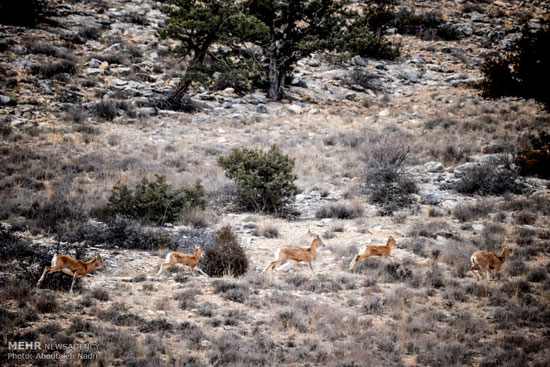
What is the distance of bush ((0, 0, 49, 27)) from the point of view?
852 inches

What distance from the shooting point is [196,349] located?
16.0 ft

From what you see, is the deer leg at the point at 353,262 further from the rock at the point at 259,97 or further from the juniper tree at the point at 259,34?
the rock at the point at 259,97

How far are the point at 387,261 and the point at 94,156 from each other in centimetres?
1087

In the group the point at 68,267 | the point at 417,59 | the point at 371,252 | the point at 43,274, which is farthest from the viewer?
the point at 417,59

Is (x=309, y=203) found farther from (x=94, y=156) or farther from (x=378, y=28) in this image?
(x=378, y=28)

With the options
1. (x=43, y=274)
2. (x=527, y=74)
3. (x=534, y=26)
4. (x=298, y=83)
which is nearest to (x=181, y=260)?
(x=43, y=274)

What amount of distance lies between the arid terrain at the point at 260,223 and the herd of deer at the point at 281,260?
0.84 ft

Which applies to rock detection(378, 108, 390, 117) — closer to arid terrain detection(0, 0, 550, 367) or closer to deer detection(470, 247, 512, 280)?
arid terrain detection(0, 0, 550, 367)

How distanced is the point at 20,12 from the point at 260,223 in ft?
72.8

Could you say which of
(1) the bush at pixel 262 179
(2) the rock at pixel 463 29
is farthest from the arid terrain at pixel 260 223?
(2) the rock at pixel 463 29

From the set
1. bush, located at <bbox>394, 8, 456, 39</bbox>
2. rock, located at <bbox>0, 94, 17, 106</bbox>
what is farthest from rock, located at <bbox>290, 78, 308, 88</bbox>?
rock, located at <bbox>0, 94, 17, 106</bbox>

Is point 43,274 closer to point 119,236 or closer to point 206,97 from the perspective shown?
point 119,236

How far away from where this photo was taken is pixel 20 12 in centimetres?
2214

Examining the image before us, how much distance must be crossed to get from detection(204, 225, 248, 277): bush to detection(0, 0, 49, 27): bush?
888 inches
